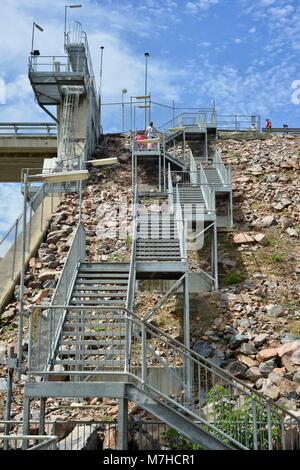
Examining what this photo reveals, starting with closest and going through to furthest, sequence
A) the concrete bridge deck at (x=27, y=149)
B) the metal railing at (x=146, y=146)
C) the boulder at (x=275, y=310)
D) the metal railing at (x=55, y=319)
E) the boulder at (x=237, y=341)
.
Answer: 1. the metal railing at (x=55, y=319)
2. the boulder at (x=237, y=341)
3. the boulder at (x=275, y=310)
4. the metal railing at (x=146, y=146)
5. the concrete bridge deck at (x=27, y=149)

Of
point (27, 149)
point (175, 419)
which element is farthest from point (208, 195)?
point (27, 149)

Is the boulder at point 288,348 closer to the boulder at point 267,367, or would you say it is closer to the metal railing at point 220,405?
the boulder at point 267,367

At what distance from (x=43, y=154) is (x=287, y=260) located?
52.5ft

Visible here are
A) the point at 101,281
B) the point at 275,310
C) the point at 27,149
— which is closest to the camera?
the point at 101,281

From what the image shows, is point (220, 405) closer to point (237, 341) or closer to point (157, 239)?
point (237, 341)

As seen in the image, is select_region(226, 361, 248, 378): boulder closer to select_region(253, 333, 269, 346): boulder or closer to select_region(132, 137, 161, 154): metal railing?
select_region(253, 333, 269, 346): boulder

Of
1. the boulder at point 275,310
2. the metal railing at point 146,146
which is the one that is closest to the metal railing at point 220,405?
the boulder at point 275,310

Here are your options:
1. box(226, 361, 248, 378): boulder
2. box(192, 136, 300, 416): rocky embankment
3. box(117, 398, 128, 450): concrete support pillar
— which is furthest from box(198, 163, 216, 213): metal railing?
box(117, 398, 128, 450): concrete support pillar

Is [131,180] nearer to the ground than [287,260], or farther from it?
farther from it

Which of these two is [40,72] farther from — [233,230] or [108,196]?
[233,230]

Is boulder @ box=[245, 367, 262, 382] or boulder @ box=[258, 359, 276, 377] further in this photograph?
boulder @ box=[258, 359, 276, 377]
